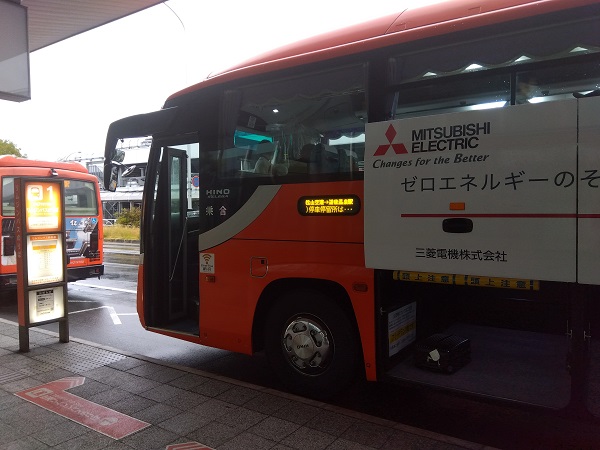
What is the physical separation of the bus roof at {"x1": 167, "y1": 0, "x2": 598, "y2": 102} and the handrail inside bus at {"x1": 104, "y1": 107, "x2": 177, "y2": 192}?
1.00 meters

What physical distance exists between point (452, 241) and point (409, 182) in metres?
0.56

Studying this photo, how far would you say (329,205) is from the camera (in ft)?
13.7

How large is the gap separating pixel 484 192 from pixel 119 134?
4281mm

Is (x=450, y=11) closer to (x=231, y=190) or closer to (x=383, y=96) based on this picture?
(x=383, y=96)

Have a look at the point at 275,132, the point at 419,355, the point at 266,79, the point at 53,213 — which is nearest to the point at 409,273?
the point at 419,355

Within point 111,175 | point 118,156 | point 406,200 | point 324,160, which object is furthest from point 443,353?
point 118,156

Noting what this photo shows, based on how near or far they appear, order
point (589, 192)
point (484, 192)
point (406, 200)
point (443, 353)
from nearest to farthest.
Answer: point (589, 192) < point (484, 192) < point (406, 200) < point (443, 353)

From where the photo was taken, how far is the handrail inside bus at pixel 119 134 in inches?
219

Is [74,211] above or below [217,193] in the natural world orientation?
below

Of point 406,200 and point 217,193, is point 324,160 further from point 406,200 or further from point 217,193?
point 217,193

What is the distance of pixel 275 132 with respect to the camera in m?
4.66

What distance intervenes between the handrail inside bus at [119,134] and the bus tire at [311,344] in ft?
8.54

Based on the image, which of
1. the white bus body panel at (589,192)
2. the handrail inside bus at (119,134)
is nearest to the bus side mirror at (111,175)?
the handrail inside bus at (119,134)

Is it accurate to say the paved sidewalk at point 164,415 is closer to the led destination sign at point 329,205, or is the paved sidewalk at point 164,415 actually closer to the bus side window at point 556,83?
the led destination sign at point 329,205
